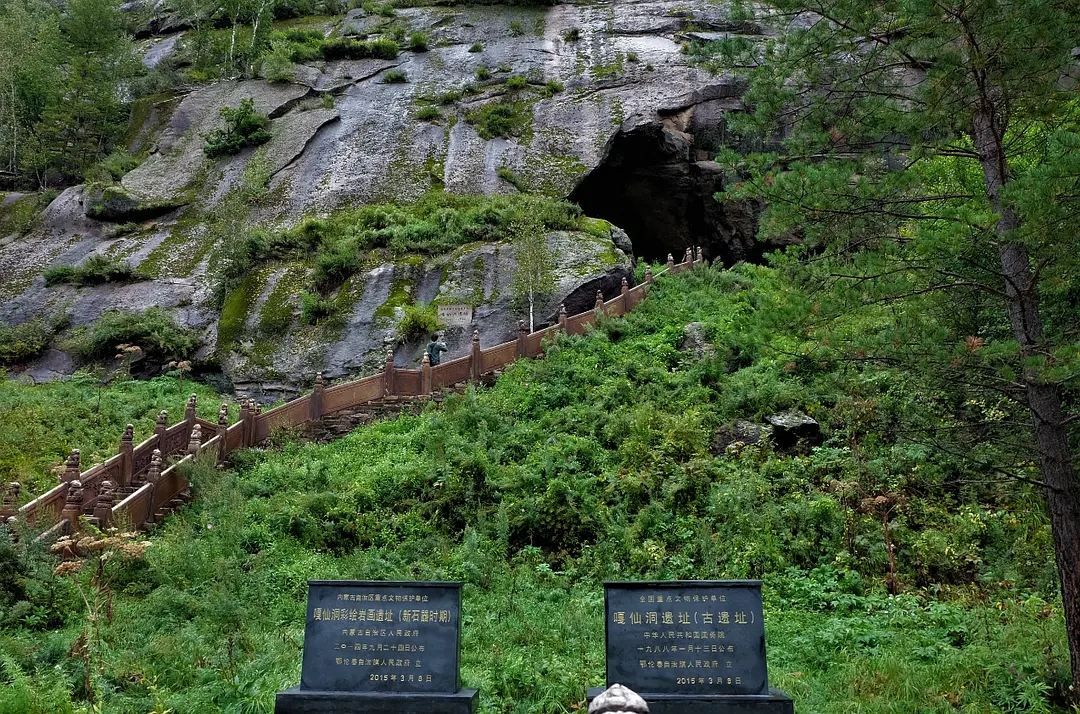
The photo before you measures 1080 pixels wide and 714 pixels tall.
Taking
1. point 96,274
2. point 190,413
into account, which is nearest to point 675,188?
point 96,274

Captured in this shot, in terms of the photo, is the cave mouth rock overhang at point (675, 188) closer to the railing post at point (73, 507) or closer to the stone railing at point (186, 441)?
the stone railing at point (186, 441)

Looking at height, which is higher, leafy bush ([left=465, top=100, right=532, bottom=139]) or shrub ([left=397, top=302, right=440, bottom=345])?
leafy bush ([left=465, top=100, right=532, bottom=139])

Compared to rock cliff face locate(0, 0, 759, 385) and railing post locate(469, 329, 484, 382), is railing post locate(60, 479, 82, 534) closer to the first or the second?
railing post locate(469, 329, 484, 382)

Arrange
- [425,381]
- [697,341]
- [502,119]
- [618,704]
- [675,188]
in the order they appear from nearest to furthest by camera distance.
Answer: [618,704] → [425,381] → [697,341] → [502,119] → [675,188]

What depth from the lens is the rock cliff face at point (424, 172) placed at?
81.3ft

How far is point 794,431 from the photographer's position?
14.2 meters

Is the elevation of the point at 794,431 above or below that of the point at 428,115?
below

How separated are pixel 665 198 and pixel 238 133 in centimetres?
1801

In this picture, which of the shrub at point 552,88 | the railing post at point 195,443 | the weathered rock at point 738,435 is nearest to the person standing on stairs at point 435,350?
the railing post at point 195,443

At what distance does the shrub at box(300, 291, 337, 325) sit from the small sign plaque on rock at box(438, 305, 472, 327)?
3.48m

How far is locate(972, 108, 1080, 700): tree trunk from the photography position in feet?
23.0

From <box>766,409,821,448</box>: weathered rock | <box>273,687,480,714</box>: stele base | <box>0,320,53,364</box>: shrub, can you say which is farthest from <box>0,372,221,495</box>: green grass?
<box>766,409,821,448</box>: weathered rock

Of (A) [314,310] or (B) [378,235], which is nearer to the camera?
(A) [314,310]

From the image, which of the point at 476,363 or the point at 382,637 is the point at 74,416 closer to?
the point at 476,363
